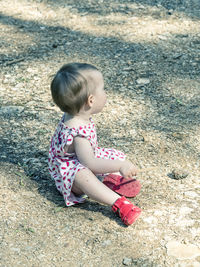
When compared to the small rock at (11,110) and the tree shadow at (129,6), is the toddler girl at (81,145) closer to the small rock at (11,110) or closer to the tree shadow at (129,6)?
the small rock at (11,110)

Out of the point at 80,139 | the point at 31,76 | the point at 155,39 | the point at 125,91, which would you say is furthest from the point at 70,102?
the point at 155,39

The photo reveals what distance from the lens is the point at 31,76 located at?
4.06m

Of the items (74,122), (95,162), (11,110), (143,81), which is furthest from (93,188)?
(143,81)

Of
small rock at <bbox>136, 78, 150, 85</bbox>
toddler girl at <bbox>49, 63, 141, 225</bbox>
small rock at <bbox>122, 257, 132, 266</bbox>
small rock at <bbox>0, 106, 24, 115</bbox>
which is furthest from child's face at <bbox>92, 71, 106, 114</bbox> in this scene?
small rock at <bbox>136, 78, 150, 85</bbox>

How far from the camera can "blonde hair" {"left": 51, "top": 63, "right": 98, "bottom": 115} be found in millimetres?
2359

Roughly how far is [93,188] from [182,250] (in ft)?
1.89

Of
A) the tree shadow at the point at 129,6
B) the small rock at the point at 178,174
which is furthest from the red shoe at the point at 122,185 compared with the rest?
the tree shadow at the point at 129,6

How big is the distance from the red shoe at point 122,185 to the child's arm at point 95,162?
0.19 metres

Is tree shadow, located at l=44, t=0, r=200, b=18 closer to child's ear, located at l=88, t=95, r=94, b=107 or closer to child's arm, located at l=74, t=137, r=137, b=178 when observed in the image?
child's ear, located at l=88, t=95, r=94, b=107

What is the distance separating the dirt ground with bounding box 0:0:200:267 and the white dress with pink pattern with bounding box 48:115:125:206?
0.30ft

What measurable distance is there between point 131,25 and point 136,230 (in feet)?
10.1

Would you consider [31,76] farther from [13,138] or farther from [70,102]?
[70,102]

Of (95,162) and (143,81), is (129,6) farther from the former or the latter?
(95,162)

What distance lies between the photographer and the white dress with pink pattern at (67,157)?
2465 millimetres
